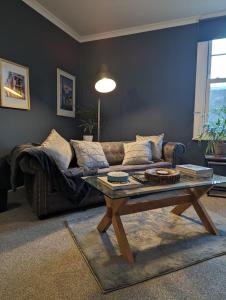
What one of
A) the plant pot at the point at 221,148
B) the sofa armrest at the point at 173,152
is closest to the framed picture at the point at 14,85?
the sofa armrest at the point at 173,152

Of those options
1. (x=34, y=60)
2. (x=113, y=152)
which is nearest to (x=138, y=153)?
(x=113, y=152)

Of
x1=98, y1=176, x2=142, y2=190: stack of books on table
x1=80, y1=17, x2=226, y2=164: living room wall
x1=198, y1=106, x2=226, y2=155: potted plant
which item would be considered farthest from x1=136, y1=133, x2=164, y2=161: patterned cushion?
x1=98, y1=176, x2=142, y2=190: stack of books on table

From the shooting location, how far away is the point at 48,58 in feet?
11.5

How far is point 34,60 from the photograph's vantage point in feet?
10.6

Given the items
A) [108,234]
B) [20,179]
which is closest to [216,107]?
[108,234]

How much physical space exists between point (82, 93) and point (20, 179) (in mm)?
2523

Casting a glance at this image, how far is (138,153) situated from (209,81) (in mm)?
1763

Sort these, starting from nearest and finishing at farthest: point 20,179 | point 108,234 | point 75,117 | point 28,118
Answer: point 108,234
point 20,179
point 28,118
point 75,117

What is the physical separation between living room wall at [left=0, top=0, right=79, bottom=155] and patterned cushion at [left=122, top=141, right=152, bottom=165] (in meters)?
1.40

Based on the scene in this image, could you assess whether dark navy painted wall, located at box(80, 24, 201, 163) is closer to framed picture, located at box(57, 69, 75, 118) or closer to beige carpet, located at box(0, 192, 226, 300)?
framed picture, located at box(57, 69, 75, 118)

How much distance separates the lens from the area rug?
1.46 metres

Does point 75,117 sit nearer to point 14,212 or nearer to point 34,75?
point 34,75

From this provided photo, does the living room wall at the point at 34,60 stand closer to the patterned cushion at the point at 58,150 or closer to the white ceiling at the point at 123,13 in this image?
the white ceiling at the point at 123,13

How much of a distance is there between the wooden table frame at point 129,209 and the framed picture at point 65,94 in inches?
96.5
